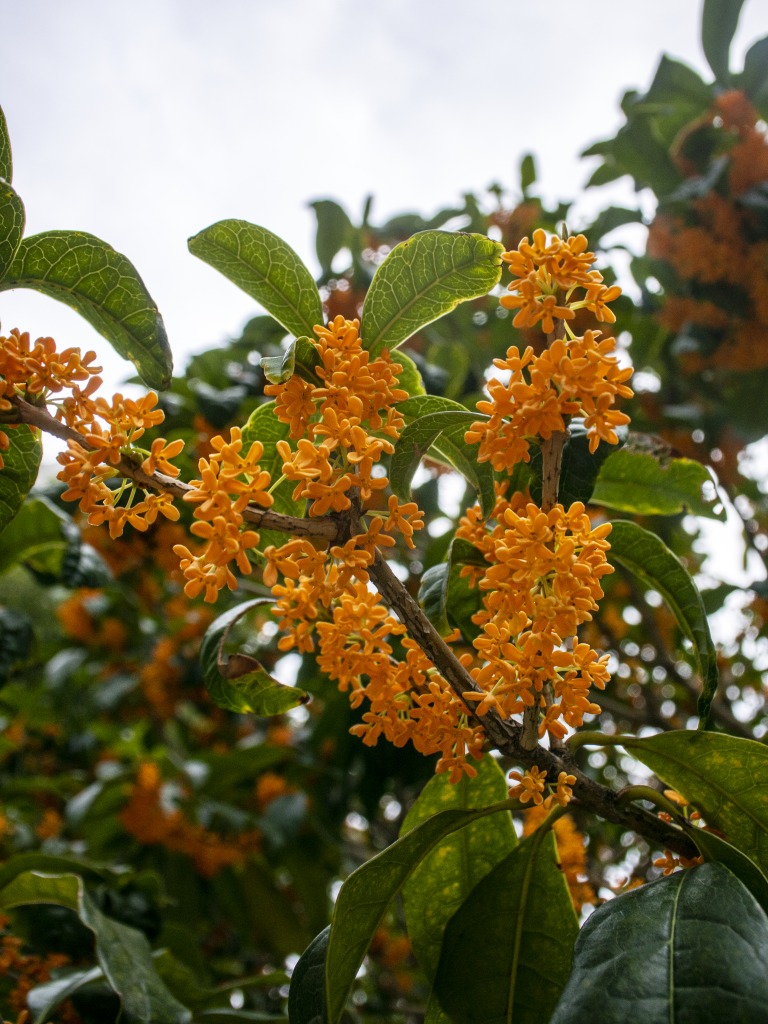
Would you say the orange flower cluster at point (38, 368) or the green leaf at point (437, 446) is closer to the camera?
the orange flower cluster at point (38, 368)

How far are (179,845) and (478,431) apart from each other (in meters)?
2.77

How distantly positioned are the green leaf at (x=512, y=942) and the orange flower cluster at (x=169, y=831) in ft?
6.90

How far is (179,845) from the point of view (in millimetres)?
3219

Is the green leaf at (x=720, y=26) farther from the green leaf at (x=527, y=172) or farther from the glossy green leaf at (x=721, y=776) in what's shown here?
the glossy green leaf at (x=721, y=776)

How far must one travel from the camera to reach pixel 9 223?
108 cm

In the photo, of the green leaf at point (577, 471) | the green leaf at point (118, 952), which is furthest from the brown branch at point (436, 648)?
the green leaf at point (118, 952)

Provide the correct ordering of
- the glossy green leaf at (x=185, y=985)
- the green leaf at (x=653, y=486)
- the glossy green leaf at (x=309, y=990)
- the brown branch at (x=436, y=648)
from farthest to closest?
the glossy green leaf at (x=185, y=985) → the green leaf at (x=653, y=486) → the glossy green leaf at (x=309, y=990) → the brown branch at (x=436, y=648)

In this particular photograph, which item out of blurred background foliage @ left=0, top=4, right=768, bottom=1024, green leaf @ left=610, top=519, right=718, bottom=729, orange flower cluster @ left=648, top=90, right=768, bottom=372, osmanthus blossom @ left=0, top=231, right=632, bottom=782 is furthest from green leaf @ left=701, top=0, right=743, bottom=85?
osmanthus blossom @ left=0, top=231, right=632, bottom=782

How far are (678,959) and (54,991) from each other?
4.09 ft

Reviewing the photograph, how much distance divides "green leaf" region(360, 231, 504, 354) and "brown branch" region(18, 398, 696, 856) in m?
0.36

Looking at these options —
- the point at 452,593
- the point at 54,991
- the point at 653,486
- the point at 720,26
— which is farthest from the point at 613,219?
the point at 54,991

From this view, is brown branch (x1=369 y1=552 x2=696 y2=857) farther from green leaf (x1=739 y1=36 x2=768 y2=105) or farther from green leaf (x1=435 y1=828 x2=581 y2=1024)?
green leaf (x1=739 y1=36 x2=768 y2=105)

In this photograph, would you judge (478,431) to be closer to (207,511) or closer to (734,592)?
(207,511)

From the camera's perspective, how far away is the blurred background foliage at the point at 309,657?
271 centimetres
